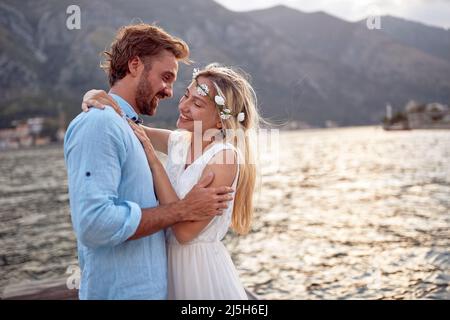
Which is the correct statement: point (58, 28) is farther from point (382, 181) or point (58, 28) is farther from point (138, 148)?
point (138, 148)

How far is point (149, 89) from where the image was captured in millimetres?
2602

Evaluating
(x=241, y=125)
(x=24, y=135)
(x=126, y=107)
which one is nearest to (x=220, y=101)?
(x=241, y=125)

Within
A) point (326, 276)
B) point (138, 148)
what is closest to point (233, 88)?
point (138, 148)

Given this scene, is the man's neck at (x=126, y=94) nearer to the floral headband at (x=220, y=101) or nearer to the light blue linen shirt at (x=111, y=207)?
the light blue linen shirt at (x=111, y=207)

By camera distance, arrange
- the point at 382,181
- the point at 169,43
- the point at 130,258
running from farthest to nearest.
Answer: the point at 382,181 < the point at 169,43 < the point at 130,258

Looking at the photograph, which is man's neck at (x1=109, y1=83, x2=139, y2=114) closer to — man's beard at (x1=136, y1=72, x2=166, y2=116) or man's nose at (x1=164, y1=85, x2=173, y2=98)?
man's beard at (x1=136, y1=72, x2=166, y2=116)

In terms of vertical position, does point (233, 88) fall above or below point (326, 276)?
above

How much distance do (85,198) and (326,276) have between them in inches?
430

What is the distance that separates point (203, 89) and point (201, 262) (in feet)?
3.28

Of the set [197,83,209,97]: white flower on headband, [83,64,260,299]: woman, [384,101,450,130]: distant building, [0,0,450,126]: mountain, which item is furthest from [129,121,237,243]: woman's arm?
[384,101,450,130]: distant building

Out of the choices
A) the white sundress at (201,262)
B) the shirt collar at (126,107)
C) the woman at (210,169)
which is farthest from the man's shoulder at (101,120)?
the white sundress at (201,262)

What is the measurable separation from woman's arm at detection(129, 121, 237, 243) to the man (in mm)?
55

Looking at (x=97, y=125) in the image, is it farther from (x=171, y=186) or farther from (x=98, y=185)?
(x=171, y=186)

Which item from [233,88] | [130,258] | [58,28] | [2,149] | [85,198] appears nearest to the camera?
[85,198]
